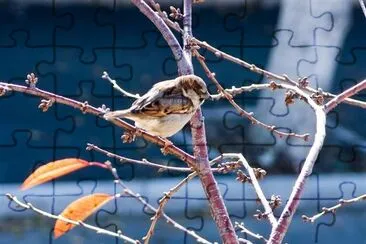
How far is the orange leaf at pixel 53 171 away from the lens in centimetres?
133

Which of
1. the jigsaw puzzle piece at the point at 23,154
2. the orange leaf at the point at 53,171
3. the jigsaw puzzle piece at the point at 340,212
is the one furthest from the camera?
the jigsaw puzzle piece at the point at 23,154

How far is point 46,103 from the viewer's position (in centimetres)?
140

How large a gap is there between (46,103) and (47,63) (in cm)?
300

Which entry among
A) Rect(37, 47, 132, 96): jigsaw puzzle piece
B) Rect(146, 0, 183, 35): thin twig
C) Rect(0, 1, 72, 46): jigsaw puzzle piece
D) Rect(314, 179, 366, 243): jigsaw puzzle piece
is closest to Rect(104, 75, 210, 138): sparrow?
Rect(146, 0, 183, 35): thin twig

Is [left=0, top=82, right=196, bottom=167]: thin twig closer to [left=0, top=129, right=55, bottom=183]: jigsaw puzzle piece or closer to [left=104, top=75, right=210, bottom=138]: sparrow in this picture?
[left=104, top=75, right=210, bottom=138]: sparrow

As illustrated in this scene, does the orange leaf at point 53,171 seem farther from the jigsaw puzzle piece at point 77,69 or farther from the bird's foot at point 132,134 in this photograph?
the jigsaw puzzle piece at point 77,69

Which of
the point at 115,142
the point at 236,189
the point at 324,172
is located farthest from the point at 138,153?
the point at 324,172

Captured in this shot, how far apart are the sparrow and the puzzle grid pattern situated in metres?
2.29

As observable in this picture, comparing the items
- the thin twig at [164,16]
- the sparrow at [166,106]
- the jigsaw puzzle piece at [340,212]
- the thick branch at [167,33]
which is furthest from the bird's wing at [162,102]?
the jigsaw puzzle piece at [340,212]

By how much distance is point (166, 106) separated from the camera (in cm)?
183

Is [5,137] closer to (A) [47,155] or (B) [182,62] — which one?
(A) [47,155]

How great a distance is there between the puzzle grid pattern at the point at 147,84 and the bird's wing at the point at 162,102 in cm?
231

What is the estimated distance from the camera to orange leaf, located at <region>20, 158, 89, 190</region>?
133 centimetres

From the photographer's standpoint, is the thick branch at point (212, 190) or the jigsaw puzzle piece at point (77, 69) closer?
the thick branch at point (212, 190)
